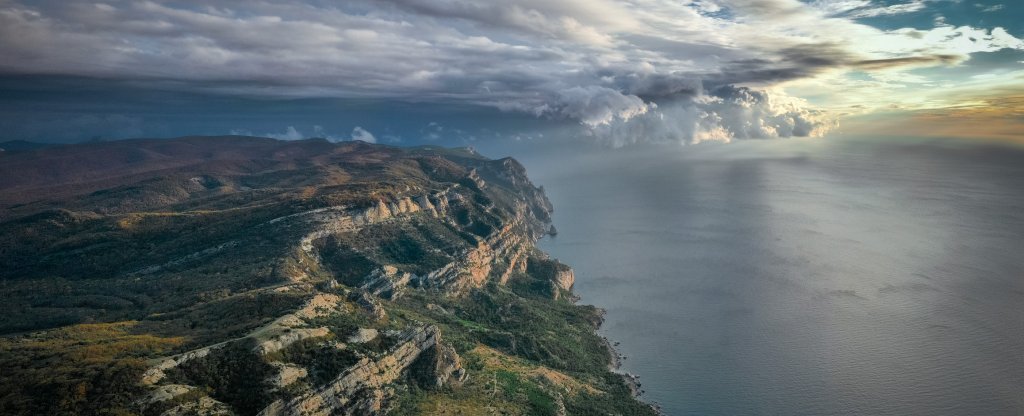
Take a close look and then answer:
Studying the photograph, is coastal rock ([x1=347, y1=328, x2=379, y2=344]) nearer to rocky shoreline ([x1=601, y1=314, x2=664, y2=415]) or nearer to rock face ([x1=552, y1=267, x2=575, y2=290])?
rocky shoreline ([x1=601, y1=314, x2=664, y2=415])

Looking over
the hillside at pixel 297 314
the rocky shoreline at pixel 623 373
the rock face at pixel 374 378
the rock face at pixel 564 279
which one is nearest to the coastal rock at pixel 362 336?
the hillside at pixel 297 314

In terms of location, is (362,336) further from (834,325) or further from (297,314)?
(834,325)

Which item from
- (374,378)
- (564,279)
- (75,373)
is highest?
(75,373)

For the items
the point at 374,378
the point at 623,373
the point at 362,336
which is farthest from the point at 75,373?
the point at 623,373

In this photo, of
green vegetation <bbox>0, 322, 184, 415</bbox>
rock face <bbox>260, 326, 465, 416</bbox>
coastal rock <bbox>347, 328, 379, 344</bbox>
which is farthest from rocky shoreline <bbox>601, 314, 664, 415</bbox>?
green vegetation <bbox>0, 322, 184, 415</bbox>

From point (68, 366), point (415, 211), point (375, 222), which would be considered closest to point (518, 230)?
point (415, 211)

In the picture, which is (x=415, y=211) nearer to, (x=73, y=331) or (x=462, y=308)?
(x=462, y=308)
